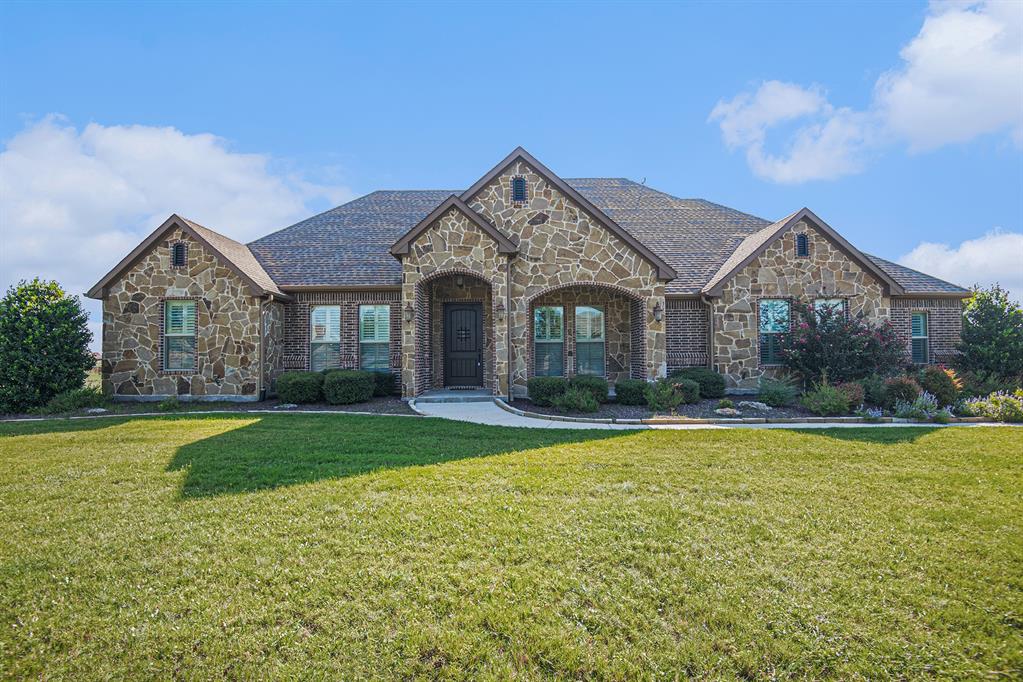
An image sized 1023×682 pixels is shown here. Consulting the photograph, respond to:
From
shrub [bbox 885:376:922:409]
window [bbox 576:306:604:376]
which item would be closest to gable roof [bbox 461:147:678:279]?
window [bbox 576:306:604:376]

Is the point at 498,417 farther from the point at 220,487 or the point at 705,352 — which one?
the point at 705,352

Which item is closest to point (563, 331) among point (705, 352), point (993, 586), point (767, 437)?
point (705, 352)

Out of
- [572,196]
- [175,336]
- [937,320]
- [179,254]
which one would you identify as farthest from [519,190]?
[937,320]

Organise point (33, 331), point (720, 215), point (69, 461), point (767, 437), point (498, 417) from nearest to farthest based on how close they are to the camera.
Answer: point (69, 461), point (767, 437), point (498, 417), point (33, 331), point (720, 215)

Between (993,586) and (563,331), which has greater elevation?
(563,331)

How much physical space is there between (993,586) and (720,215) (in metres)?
18.0

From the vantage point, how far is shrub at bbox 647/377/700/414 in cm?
1180

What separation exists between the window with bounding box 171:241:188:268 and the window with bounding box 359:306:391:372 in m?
5.07

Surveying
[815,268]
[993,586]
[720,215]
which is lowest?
[993,586]

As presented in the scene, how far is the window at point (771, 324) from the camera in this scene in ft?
49.0

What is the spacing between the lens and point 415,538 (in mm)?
4305

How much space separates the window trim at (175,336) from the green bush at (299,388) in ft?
10.00

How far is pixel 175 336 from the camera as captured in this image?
47.2ft

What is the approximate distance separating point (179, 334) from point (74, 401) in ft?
9.46
